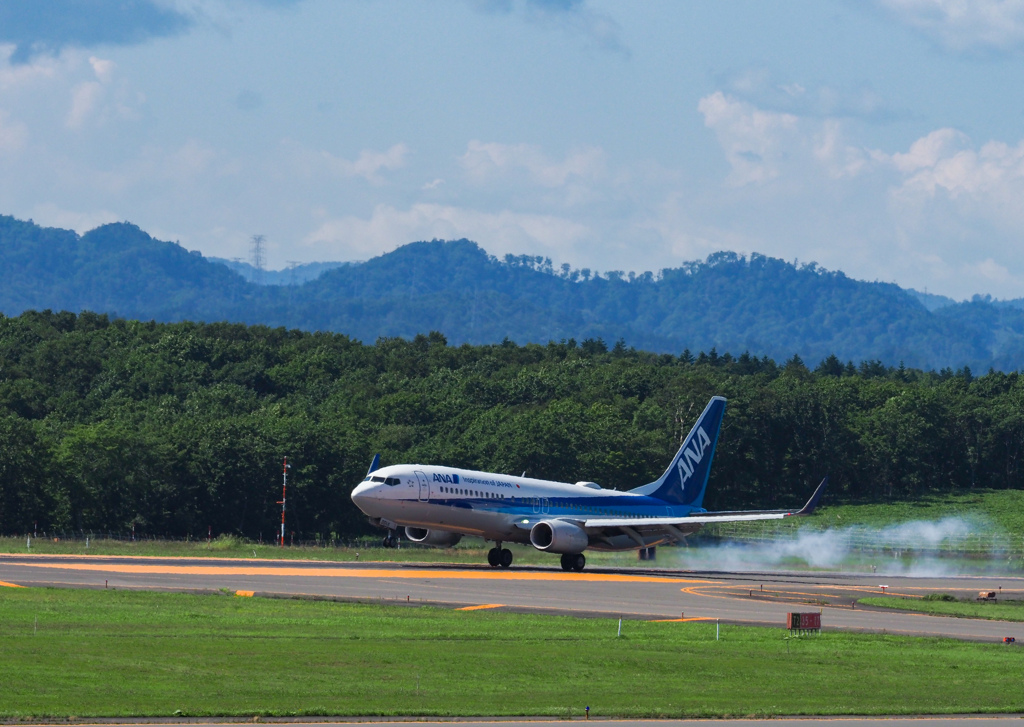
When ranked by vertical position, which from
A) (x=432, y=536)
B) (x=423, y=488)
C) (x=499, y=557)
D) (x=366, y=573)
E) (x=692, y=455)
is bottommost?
(x=366, y=573)

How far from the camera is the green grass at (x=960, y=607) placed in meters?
49.9

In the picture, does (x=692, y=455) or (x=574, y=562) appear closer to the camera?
(x=574, y=562)

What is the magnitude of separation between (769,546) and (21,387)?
98.9 m

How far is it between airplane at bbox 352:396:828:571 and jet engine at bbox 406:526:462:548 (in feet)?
0.17

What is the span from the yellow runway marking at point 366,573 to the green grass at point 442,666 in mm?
14680

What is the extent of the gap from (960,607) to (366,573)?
2480cm

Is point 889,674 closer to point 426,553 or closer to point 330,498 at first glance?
point 426,553

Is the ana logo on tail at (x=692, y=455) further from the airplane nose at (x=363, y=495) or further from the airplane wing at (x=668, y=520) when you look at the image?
the airplane nose at (x=363, y=495)

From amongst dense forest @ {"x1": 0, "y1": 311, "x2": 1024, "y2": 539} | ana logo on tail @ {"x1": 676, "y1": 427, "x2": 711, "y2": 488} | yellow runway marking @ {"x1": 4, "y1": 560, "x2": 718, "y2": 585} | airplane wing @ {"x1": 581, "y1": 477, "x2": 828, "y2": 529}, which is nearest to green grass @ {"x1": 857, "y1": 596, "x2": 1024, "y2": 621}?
yellow runway marking @ {"x1": 4, "y1": 560, "x2": 718, "y2": 585}

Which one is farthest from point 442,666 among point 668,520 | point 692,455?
point 692,455

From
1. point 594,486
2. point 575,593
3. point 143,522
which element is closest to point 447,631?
point 575,593

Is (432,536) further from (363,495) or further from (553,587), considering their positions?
(553,587)

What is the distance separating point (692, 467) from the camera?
3172 inches

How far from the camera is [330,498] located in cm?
12094
